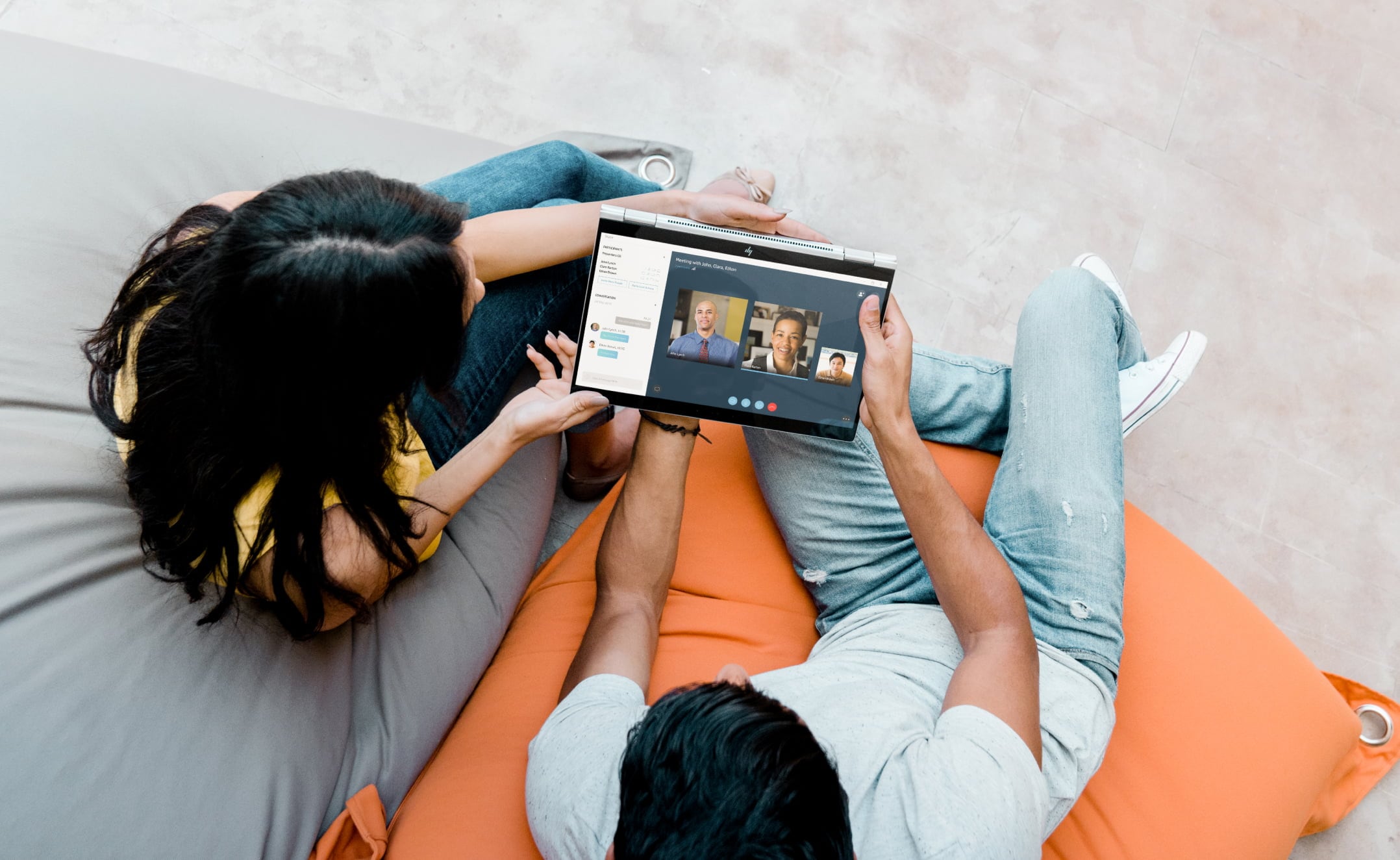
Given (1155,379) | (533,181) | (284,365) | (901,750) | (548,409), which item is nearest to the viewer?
(284,365)

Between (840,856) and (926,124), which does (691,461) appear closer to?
(840,856)

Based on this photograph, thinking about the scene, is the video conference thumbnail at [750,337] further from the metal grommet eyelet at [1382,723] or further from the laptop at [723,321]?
the metal grommet eyelet at [1382,723]

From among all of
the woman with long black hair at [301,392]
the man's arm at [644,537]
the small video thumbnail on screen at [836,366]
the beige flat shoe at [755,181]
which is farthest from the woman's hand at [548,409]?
the beige flat shoe at [755,181]

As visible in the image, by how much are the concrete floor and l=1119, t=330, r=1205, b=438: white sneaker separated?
13.8 inches

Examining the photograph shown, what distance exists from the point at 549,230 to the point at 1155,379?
990 millimetres

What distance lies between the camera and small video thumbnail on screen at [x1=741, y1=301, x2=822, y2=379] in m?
0.97

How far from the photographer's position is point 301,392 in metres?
0.73

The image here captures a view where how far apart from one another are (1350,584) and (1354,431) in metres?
0.32

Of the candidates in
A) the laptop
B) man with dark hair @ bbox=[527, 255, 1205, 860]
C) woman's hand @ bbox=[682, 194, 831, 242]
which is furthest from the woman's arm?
man with dark hair @ bbox=[527, 255, 1205, 860]

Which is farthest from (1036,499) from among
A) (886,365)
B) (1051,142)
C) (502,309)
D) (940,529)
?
(1051,142)

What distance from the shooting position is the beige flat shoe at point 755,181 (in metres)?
1.54

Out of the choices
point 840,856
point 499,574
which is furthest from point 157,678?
point 840,856

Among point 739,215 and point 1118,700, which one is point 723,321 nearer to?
point 739,215

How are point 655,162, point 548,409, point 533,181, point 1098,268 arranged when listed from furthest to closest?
1. point 655,162
2. point 1098,268
3. point 533,181
4. point 548,409
